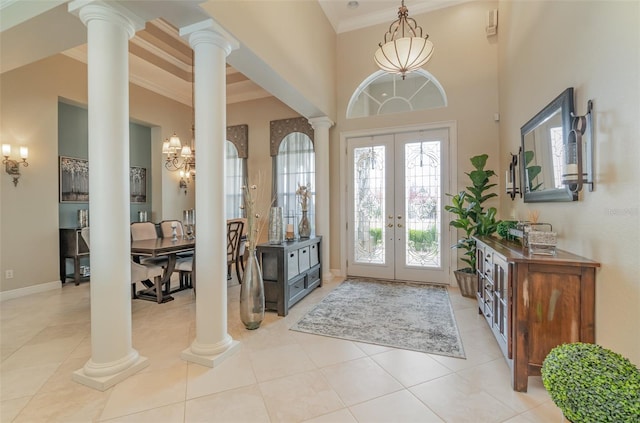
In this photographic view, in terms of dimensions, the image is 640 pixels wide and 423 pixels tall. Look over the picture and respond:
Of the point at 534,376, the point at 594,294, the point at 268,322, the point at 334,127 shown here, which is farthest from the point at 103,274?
the point at 334,127

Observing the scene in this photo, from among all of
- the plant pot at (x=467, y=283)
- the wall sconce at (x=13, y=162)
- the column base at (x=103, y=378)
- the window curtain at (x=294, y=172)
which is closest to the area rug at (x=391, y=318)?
the plant pot at (x=467, y=283)

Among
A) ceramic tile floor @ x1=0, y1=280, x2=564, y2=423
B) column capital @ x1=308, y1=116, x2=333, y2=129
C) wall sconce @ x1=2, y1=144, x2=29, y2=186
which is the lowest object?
ceramic tile floor @ x1=0, y1=280, x2=564, y2=423

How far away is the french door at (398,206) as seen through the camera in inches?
185

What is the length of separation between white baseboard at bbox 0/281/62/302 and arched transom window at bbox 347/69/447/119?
218 inches

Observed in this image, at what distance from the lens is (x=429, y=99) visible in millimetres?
4793

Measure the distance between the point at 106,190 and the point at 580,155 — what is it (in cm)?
337

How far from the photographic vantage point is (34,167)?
4.29 meters

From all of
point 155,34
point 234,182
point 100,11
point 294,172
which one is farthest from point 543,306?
point 155,34

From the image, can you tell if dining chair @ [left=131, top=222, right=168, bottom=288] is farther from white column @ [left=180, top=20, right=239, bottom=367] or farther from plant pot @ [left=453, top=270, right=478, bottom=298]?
plant pot @ [left=453, top=270, right=478, bottom=298]

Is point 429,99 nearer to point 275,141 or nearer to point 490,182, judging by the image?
point 490,182

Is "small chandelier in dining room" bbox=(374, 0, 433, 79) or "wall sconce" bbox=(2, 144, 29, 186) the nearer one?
"small chandelier in dining room" bbox=(374, 0, 433, 79)

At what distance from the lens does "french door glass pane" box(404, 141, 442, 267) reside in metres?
4.71

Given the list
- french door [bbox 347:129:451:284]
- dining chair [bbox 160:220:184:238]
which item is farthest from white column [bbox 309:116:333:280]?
dining chair [bbox 160:220:184:238]

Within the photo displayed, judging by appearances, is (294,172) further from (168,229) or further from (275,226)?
(168,229)
